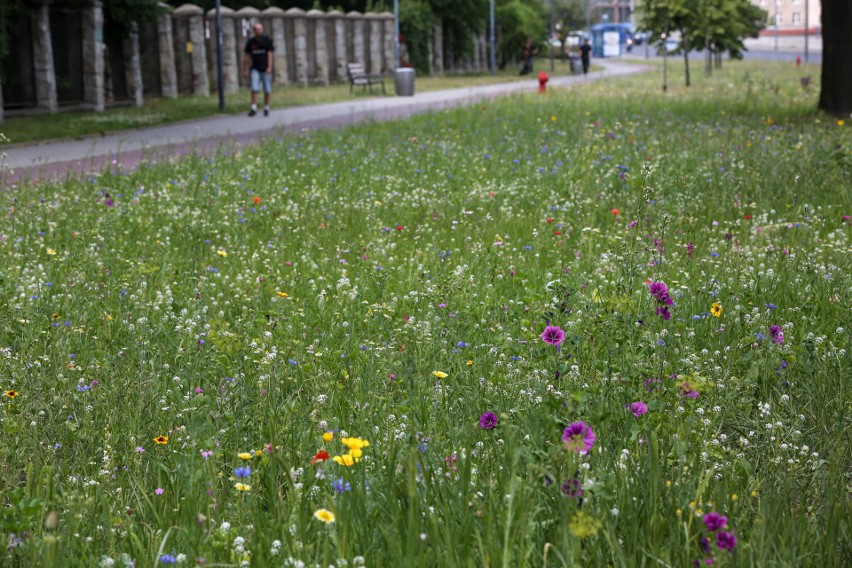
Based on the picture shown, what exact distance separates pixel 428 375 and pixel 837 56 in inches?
677

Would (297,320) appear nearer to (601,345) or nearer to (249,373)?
(249,373)

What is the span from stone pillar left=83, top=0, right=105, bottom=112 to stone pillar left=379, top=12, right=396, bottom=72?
2343 centimetres

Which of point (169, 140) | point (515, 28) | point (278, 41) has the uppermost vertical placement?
point (515, 28)

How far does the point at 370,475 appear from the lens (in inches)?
136

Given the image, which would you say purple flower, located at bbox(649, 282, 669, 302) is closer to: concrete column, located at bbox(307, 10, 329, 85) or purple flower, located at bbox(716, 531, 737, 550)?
purple flower, located at bbox(716, 531, 737, 550)

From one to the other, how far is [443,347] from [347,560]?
7.68 feet

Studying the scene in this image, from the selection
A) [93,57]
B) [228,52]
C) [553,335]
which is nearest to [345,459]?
[553,335]

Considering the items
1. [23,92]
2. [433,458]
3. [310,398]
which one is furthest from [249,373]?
[23,92]

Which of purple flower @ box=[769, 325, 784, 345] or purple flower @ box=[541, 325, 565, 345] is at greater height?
purple flower @ box=[541, 325, 565, 345]

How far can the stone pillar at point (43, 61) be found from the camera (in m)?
24.7

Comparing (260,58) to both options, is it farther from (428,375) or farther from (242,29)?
(428,375)

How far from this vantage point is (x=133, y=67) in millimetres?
29047

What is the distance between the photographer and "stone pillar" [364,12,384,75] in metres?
48.1

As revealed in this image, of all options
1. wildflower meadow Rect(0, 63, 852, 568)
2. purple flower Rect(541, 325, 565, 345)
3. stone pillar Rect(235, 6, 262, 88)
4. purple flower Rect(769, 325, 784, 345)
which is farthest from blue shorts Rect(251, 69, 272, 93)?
purple flower Rect(541, 325, 565, 345)
